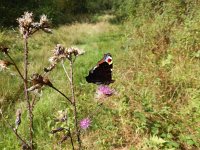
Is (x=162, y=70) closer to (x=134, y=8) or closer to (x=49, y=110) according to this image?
(x=49, y=110)

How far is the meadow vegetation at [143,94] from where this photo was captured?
461 cm

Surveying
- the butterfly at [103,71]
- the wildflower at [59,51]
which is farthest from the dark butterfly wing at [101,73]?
the wildflower at [59,51]

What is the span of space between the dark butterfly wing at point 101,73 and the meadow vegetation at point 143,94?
5.55 feet

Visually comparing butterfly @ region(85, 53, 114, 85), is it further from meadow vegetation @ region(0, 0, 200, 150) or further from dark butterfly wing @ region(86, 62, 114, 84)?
meadow vegetation @ region(0, 0, 200, 150)

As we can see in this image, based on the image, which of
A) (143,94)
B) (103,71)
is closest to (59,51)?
(103,71)

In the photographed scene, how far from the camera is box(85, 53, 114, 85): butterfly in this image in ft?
8.50

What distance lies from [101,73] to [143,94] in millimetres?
2609

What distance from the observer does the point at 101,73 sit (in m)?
2.76

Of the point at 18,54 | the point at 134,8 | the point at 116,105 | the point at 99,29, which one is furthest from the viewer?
the point at 99,29

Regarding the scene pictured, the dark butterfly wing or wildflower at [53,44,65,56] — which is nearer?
wildflower at [53,44,65,56]

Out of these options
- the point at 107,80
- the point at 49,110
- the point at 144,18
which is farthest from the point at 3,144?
the point at 144,18

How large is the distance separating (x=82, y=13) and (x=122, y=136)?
1706 centimetres

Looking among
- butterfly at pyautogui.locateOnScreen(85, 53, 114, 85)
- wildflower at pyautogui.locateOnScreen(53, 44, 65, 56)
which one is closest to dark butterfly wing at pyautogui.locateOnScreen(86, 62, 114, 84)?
butterfly at pyautogui.locateOnScreen(85, 53, 114, 85)

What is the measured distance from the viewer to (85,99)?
562cm
